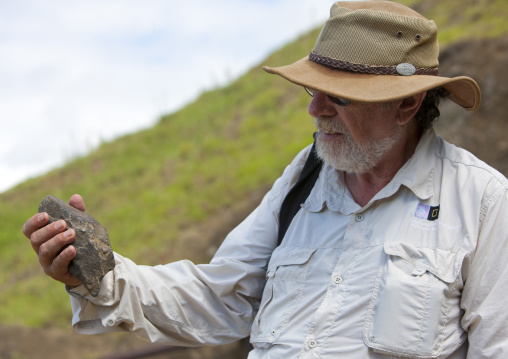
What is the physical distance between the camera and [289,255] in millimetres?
2572

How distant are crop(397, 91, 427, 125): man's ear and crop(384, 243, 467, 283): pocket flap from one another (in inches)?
22.3

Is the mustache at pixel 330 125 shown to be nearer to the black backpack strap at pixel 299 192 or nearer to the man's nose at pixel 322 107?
the man's nose at pixel 322 107

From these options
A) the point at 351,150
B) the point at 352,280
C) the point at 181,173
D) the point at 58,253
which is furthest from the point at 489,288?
the point at 181,173

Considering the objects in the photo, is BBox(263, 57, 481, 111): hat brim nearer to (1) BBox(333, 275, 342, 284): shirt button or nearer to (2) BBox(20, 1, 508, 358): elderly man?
(2) BBox(20, 1, 508, 358): elderly man

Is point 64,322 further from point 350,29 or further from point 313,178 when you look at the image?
point 350,29

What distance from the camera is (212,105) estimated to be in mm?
12578

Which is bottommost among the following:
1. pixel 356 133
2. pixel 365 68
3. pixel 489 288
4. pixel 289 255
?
pixel 489 288

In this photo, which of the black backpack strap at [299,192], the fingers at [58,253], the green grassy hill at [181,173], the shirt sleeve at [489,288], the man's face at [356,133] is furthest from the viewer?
the green grassy hill at [181,173]

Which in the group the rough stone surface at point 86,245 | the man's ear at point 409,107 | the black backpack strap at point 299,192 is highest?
the man's ear at point 409,107

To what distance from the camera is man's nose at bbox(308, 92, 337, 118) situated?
2520 mm

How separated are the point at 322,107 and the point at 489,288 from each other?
0.95 m

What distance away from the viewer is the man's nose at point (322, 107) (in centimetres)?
252

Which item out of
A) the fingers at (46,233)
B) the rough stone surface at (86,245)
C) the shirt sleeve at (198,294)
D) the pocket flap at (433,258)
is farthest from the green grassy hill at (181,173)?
the pocket flap at (433,258)

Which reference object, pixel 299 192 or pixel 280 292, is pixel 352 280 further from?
pixel 299 192
